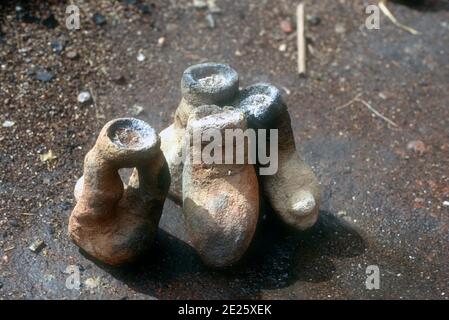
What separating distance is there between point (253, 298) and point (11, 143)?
4.28 feet

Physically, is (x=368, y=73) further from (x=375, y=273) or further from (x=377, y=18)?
(x=375, y=273)

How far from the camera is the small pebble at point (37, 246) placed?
9.18 ft

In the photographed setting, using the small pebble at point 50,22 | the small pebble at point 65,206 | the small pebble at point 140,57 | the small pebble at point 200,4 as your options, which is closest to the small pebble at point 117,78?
the small pebble at point 140,57

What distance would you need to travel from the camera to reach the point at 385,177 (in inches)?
129

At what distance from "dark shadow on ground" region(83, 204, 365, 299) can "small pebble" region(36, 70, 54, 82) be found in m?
1.12

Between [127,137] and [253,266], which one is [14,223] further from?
[253,266]

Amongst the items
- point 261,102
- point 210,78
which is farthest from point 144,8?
point 261,102

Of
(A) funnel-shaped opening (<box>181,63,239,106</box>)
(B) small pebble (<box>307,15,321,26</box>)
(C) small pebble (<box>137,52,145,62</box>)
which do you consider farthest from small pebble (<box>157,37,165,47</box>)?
(A) funnel-shaped opening (<box>181,63,239,106</box>)

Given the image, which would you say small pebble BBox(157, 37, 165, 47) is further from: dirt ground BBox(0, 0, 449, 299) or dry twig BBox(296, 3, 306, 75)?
dry twig BBox(296, 3, 306, 75)

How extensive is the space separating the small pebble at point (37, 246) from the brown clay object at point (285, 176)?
2.87 ft

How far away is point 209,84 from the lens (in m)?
2.77

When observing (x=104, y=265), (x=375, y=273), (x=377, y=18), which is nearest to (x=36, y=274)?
(x=104, y=265)

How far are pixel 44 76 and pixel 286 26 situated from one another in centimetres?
141
